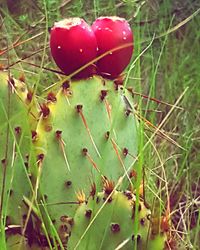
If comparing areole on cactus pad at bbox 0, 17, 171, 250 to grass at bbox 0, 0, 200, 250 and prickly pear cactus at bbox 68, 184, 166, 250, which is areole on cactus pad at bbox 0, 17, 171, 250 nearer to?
prickly pear cactus at bbox 68, 184, 166, 250

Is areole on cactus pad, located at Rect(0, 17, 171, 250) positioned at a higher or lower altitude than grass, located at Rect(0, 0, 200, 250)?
higher

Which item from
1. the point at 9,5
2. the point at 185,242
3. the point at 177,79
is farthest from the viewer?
the point at 9,5

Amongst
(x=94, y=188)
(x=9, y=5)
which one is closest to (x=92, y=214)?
(x=94, y=188)

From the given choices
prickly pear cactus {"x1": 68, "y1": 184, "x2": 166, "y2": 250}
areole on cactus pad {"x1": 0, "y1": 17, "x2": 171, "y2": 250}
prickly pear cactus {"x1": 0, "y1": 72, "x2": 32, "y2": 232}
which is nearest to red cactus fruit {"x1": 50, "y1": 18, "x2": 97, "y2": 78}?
areole on cactus pad {"x1": 0, "y1": 17, "x2": 171, "y2": 250}

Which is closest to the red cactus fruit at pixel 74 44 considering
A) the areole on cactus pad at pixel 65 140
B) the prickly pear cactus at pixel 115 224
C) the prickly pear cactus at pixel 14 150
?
the areole on cactus pad at pixel 65 140

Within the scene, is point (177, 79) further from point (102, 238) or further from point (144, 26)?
point (102, 238)

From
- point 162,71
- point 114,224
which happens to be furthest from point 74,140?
point 162,71
